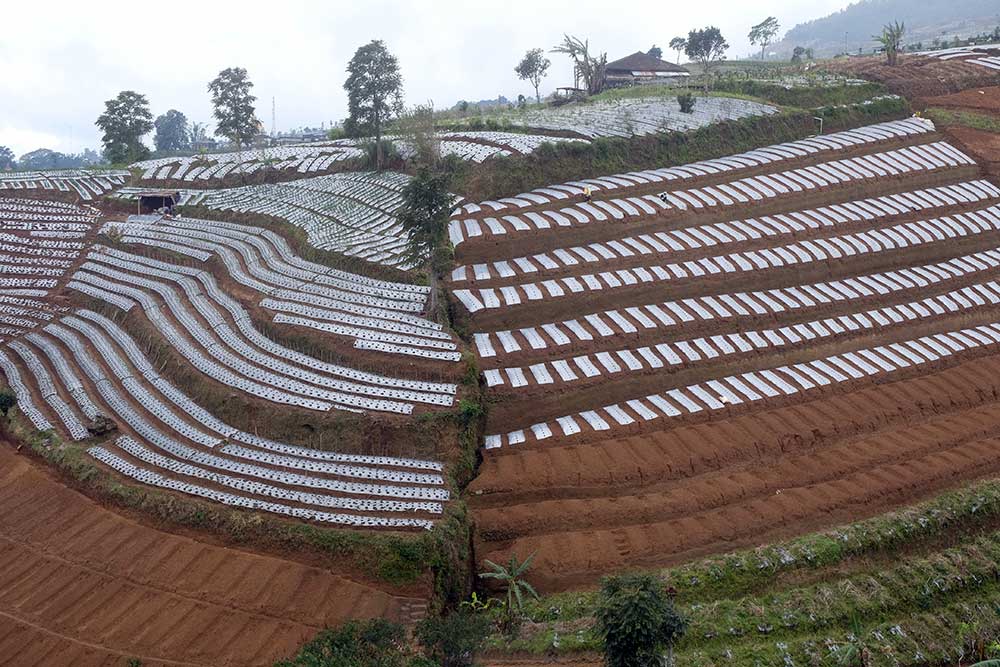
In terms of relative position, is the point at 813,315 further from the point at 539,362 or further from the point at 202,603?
the point at 202,603

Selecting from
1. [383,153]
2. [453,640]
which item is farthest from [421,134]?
[453,640]

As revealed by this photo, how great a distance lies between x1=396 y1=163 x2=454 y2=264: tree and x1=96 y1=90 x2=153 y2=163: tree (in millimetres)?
49506

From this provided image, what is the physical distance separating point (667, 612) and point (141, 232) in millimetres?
43788

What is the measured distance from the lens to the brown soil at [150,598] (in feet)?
69.9

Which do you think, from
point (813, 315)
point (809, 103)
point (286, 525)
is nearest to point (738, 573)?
point (286, 525)

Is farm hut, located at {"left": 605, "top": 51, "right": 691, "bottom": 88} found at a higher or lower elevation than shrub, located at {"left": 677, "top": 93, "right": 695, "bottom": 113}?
higher

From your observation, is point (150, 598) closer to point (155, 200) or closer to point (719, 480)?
point (719, 480)

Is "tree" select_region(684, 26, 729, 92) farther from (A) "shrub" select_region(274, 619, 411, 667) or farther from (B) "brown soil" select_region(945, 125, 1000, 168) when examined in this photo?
(A) "shrub" select_region(274, 619, 411, 667)

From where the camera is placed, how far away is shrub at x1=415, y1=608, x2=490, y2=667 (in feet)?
62.7

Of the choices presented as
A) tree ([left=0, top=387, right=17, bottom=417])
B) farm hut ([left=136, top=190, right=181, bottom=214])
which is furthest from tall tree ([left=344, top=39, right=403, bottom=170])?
tree ([left=0, top=387, right=17, bottom=417])

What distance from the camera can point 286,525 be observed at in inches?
990

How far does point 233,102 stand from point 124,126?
1169 cm

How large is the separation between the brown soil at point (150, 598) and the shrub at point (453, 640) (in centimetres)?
355

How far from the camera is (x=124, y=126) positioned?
70.4 metres
